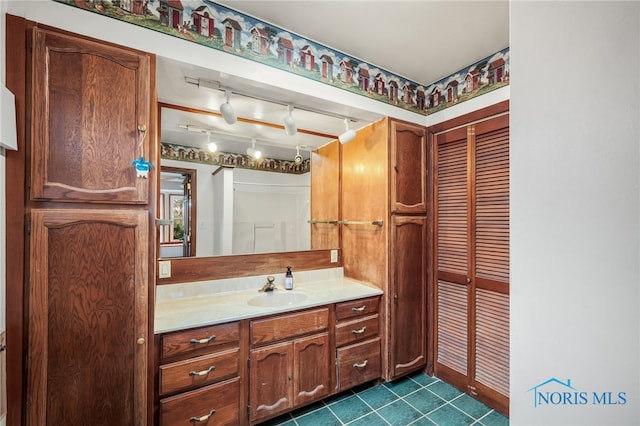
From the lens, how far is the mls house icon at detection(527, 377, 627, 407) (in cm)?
42

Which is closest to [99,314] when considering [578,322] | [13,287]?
[13,287]

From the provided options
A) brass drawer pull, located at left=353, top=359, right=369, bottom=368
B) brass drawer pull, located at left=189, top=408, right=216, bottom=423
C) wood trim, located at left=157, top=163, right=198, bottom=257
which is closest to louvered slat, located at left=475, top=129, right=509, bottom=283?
brass drawer pull, located at left=353, top=359, right=369, bottom=368

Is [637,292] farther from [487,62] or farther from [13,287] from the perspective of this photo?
[487,62]

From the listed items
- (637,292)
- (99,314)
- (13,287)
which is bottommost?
(99,314)

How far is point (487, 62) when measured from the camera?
1904mm

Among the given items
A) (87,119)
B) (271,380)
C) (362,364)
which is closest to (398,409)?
(362,364)

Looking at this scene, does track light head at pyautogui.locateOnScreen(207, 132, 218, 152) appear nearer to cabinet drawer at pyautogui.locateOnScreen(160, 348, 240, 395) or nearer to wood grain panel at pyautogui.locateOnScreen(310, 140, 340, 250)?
wood grain panel at pyautogui.locateOnScreen(310, 140, 340, 250)

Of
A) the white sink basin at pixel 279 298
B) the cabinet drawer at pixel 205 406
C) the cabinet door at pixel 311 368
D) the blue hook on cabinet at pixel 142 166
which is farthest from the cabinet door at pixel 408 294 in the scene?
the blue hook on cabinet at pixel 142 166

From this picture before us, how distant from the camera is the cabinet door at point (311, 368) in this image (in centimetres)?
170

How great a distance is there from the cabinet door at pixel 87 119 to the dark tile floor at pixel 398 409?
5.54 feet

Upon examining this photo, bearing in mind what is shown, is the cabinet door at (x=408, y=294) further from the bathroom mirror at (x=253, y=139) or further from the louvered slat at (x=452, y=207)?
the bathroom mirror at (x=253, y=139)

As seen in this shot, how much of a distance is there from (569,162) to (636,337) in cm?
29

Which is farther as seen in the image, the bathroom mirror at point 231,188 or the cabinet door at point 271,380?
the bathroom mirror at point 231,188

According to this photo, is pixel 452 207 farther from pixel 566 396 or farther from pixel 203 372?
pixel 203 372
